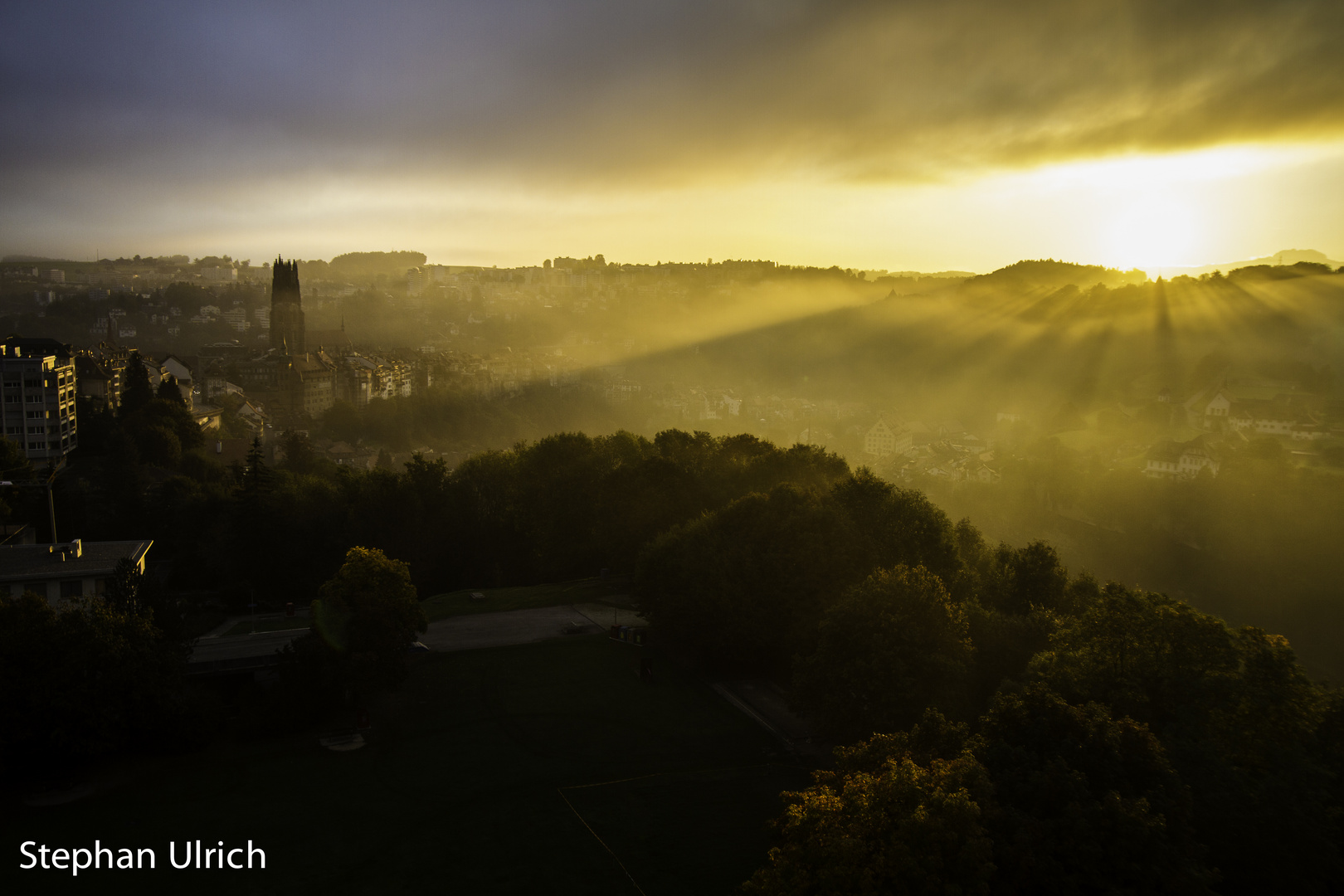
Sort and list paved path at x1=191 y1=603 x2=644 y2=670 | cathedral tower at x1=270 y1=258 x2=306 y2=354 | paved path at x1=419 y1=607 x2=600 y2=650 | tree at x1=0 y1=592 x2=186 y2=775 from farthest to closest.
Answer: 1. cathedral tower at x1=270 y1=258 x2=306 y2=354
2. paved path at x1=419 y1=607 x2=600 y2=650
3. paved path at x1=191 y1=603 x2=644 y2=670
4. tree at x1=0 y1=592 x2=186 y2=775

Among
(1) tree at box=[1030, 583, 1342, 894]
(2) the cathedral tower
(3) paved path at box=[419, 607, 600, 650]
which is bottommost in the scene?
(3) paved path at box=[419, 607, 600, 650]

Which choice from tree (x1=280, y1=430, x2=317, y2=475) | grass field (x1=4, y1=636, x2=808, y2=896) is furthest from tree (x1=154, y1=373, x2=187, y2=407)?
grass field (x1=4, y1=636, x2=808, y2=896)

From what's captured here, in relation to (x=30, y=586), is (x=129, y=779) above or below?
below

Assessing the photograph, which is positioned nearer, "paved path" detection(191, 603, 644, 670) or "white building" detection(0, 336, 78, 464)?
"paved path" detection(191, 603, 644, 670)

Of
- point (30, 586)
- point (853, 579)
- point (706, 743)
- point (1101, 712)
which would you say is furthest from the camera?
point (853, 579)

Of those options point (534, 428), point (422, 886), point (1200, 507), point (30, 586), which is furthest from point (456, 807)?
point (534, 428)

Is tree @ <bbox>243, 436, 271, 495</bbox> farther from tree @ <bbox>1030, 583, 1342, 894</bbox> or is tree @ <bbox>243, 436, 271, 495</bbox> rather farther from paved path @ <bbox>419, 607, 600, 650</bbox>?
tree @ <bbox>1030, 583, 1342, 894</bbox>

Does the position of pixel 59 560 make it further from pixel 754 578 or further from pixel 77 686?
pixel 754 578

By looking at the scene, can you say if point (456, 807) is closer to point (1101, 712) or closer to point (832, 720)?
point (832, 720)
